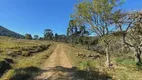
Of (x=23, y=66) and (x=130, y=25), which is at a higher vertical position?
(x=130, y=25)

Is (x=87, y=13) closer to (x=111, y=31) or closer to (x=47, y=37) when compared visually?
(x=111, y=31)

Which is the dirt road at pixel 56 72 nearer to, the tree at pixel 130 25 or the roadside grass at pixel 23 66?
the roadside grass at pixel 23 66

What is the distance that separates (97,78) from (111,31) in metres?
7.72

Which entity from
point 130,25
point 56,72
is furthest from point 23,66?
point 130,25

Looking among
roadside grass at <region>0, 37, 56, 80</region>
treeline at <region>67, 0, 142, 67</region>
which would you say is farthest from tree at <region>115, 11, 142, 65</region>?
roadside grass at <region>0, 37, 56, 80</region>

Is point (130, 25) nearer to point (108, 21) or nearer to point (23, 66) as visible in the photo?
point (108, 21)

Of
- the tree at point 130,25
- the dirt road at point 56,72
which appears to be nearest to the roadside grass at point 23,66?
the dirt road at point 56,72

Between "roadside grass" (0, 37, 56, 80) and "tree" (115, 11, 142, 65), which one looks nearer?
"roadside grass" (0, 37, 56, 80)

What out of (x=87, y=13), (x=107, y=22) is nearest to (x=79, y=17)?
(x=87, y=13)

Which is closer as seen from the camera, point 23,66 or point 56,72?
point 56,72

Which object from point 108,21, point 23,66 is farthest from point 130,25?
point 23,66

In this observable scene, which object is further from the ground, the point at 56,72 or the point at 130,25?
the point at 130,25

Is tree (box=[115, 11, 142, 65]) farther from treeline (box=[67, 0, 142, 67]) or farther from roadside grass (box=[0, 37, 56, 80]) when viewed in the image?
roadside grass (box=[0, 37, 56, 80])

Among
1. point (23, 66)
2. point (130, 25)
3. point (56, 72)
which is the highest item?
point (130, 25)
